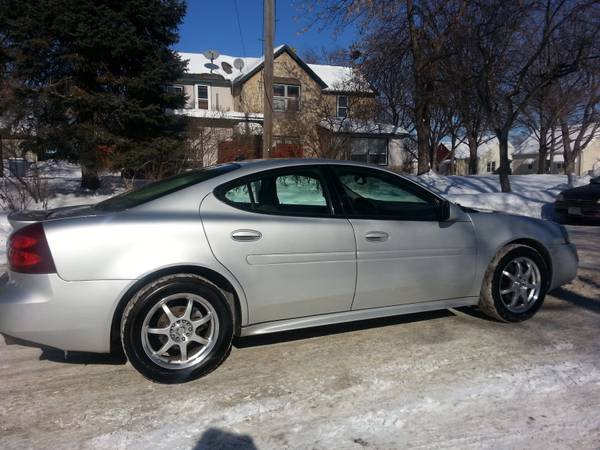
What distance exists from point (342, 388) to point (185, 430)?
101cm

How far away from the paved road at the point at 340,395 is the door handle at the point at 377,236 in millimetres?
854

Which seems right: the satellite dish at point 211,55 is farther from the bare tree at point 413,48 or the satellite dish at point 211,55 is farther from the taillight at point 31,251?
the taillight at point 31,251

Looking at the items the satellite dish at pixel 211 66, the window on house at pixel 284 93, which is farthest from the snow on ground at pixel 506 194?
the satellite dish at pixel 211 66

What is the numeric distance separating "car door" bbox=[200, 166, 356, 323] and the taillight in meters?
0.97

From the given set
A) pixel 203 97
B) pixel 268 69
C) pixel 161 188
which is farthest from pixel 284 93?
pixel 161 188

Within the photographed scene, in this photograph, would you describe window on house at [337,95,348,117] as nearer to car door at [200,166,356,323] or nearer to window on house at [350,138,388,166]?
window on house at [350,138,388,166]

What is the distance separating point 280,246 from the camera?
130 inches

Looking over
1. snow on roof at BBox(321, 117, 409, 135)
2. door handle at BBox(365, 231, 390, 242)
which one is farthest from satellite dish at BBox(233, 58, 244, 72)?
door handle at BBox(365, 231, 390, 242)

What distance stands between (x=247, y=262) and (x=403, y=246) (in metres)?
1.27

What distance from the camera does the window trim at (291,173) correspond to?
3299 mm

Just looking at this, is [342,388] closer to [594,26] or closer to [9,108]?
[9,108]

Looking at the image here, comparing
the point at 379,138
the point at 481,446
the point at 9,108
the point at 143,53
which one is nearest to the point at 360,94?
the point at 379,138

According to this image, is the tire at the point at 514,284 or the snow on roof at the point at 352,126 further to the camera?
the snow on roof at the point at 352,126

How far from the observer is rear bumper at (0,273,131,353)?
2836 mm
